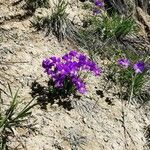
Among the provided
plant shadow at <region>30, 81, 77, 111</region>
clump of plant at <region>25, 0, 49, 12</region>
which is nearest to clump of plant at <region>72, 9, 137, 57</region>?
clump of plant at <region>25, 0, 49, 12</region>

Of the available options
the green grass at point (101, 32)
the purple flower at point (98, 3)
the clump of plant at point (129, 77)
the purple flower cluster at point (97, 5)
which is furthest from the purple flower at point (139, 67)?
the purple flower at point (98, 3)

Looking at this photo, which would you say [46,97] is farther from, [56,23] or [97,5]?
[97,5]

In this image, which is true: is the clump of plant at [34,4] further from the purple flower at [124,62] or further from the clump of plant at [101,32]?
the purple flower at [124,62]

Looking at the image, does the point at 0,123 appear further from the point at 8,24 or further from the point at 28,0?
the point at 28,0

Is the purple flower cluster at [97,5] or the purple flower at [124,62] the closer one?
the purple flower at [124,62]

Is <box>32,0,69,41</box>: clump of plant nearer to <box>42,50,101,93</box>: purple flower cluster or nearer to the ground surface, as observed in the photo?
the ground surface

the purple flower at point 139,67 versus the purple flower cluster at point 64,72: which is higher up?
the purple flower cluster at point 64,72

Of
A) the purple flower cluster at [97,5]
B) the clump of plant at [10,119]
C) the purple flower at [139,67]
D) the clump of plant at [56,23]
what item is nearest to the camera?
the clump of plant at [10,119]
